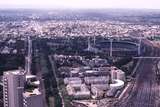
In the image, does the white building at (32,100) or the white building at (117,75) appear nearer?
the white building at (32,100)

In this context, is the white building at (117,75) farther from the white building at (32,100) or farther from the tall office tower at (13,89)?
the white building at (32,100)

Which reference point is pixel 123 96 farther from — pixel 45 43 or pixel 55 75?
pixel 45 43

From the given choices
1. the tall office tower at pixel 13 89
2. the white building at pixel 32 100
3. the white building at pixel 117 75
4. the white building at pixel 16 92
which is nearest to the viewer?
the white building at pixel 32 100

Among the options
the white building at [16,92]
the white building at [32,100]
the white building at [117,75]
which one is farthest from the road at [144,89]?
the white building at [32,100]

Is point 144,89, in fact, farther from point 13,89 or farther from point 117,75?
point 13,89

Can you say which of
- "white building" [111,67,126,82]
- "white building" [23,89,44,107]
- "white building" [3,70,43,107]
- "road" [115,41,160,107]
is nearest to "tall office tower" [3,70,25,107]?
"white building" [3,70,43,107]

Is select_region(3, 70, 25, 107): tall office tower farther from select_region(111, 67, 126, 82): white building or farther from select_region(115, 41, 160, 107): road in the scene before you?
select_region(111, 67, 126, 82): white building

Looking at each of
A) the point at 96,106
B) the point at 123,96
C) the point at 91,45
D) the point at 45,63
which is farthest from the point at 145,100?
the point at 91,45
